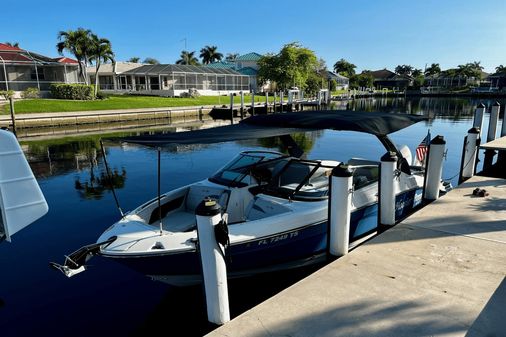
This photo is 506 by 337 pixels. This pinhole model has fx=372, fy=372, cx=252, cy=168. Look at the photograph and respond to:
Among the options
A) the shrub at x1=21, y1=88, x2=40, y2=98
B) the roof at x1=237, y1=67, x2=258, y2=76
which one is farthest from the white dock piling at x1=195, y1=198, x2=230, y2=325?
the roof at x1=237, y1=67, x2=258, y2=76

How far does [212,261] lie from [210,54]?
3989 inches

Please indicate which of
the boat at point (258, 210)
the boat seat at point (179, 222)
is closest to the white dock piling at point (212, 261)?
the boat at point (258, 210)

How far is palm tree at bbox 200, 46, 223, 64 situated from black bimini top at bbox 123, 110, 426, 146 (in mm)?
96649

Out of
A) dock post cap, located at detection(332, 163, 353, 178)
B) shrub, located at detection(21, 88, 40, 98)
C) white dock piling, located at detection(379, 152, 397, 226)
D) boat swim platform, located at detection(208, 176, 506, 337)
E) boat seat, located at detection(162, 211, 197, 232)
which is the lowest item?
boat seat, located at detection(162, 211, 197, 232)

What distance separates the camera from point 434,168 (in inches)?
286

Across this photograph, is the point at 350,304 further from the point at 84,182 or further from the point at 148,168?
the point at 148,168

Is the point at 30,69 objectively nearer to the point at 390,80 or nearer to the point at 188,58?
the point at 188,58

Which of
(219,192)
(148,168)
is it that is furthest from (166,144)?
(148,168)

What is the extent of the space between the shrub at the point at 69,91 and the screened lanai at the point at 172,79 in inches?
502

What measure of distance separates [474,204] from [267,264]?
4.06m

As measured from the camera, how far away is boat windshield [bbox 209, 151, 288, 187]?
687 cm

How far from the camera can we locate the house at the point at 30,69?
123ft

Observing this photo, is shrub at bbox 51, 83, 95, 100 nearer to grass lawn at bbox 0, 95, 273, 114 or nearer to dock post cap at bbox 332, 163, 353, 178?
grass lawn at bbox 0, 95, 273, 114

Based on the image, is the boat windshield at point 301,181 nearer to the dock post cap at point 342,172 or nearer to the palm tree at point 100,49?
the dock post cap at point 342,172
